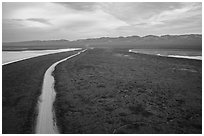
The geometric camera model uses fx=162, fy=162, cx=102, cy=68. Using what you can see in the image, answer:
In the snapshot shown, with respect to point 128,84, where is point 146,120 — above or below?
below

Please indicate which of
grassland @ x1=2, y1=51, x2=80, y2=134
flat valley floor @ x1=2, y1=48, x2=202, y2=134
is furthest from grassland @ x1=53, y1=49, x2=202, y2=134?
grassland @ x1=2, y1=51, x2=80, y2=134

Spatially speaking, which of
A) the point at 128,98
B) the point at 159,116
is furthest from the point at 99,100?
the point at 159,116

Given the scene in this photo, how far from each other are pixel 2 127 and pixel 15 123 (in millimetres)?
502

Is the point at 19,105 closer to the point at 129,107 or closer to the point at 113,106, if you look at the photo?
the point at 113,106

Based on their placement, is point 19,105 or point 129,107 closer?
point 129,107

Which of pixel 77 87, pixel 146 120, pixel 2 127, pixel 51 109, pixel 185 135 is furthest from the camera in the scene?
pixel 77 87

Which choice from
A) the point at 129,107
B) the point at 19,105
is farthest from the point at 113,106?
the point at 19,105

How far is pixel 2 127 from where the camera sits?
6.93 metres

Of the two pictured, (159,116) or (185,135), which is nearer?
(185,135)

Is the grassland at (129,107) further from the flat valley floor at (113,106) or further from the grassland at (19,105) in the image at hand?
the grassland at (19,105)

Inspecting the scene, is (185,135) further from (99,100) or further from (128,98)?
(99,100)

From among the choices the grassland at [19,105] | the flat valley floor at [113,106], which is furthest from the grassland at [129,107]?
the grassland at [19,105]

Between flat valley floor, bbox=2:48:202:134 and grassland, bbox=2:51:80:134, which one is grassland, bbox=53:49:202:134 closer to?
flat valley floor, bbox=2:48:202:134

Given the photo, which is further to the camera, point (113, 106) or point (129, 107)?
point (113, 106)
